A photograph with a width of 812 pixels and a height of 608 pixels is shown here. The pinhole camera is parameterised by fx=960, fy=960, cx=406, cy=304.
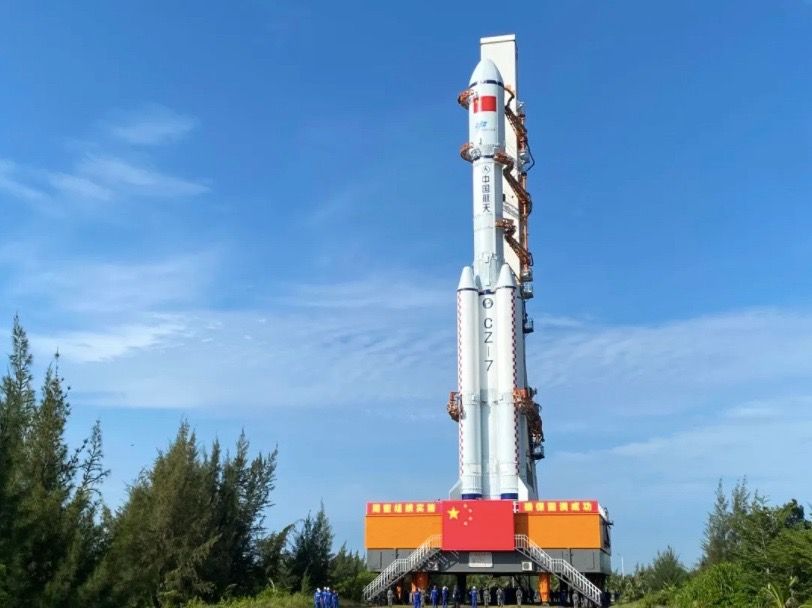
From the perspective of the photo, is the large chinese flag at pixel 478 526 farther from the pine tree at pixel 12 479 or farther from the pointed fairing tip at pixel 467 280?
the pine tree at pixel 12 479

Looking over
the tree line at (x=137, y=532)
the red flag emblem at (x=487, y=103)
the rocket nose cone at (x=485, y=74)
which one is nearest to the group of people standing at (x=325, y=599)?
the tree line at (x=137, y=532)

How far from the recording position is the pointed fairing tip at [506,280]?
47.6m

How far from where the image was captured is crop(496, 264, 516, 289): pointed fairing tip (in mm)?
47625

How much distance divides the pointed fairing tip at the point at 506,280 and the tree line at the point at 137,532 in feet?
45.9

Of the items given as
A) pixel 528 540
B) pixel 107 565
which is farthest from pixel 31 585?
pixel 528 540

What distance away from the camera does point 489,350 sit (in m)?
47.6

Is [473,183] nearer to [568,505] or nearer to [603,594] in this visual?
[568,505]

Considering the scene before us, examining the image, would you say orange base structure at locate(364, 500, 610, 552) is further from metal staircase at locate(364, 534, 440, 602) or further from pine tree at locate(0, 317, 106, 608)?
pine tree at locate(0, 317, 106, 608)

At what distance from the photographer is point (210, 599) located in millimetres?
37906

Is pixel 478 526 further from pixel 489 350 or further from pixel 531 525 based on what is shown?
pixel 489 350

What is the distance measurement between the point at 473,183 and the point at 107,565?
2987 centimetres

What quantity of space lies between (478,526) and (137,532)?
51.2ft

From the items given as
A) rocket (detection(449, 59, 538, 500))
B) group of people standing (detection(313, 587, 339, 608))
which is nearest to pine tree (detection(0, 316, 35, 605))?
group of people standing (detection(313, 587, 339, 608))

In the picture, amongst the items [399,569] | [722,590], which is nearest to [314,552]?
[399,569]
